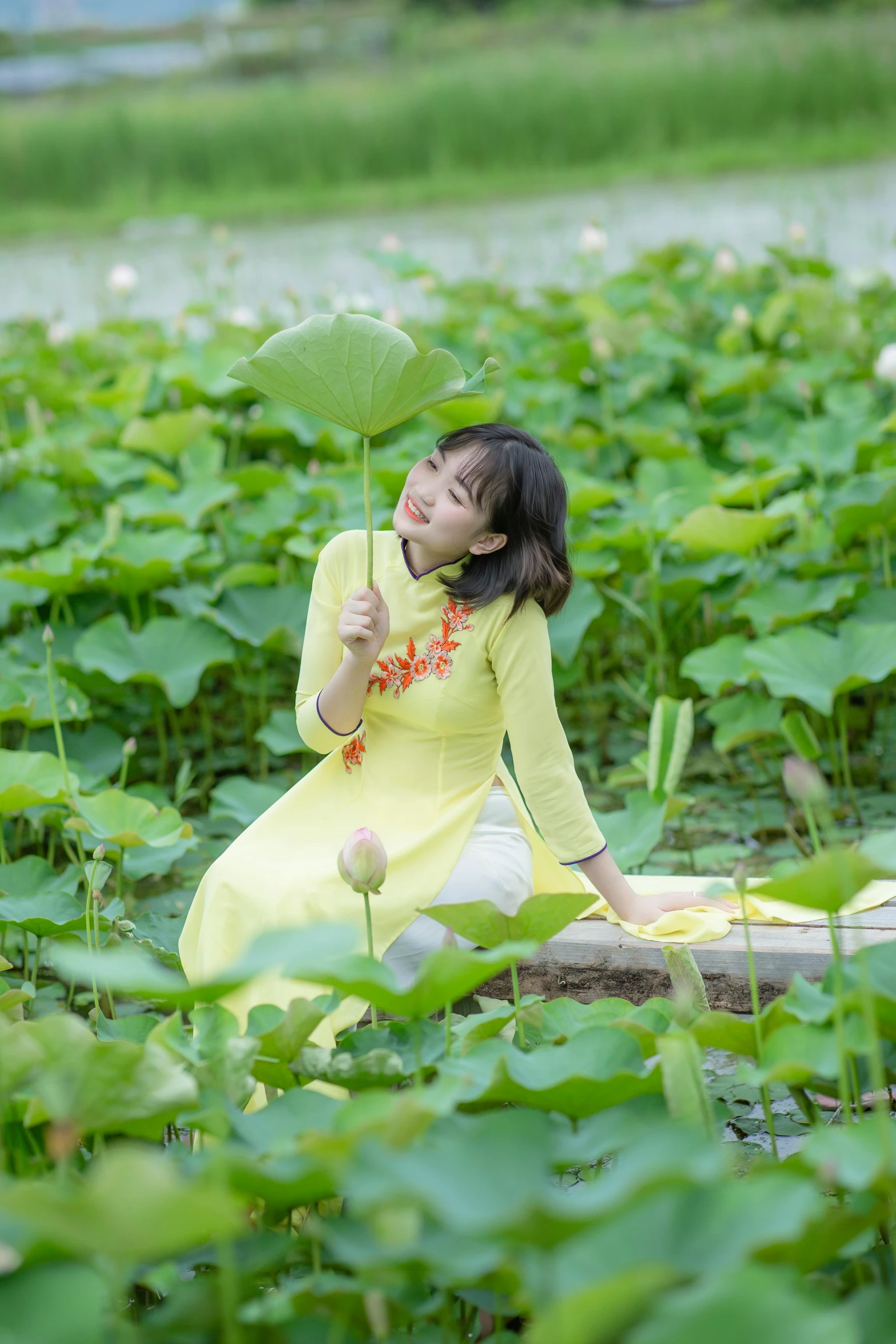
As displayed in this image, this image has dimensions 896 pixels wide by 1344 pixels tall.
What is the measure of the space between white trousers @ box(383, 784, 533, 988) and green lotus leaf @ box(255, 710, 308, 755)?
2.13ft

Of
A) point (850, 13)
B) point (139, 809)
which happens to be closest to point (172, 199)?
point (850, 13)

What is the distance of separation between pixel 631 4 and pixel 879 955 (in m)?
19.2

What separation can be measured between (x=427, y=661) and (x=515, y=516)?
0.17 meters

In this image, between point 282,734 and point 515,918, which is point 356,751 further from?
point 282,734

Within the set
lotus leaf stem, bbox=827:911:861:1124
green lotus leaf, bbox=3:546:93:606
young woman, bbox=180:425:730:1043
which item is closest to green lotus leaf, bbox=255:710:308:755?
green lotus leaf, bbox=3:546:93:606

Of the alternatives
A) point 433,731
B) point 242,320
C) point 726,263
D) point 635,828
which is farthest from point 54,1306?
point 726,263

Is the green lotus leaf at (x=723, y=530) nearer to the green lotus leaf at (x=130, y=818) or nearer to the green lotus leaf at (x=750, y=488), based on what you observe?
the green lotus leaf at (x=750, y=488)

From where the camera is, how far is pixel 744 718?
80.0 inches

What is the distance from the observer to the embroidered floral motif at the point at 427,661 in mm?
1333

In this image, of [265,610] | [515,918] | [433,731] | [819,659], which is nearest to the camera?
[515,918]

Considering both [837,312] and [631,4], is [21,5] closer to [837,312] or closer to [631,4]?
[631,4]

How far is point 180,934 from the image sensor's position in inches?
54.7

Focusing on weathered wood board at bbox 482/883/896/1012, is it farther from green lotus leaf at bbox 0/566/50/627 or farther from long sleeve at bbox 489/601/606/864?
green lotus leaf at bbox 0/566/50/627

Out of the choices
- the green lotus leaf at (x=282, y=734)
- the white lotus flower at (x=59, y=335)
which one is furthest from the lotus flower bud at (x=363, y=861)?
the white lotus flower at (x=59, y=335)
